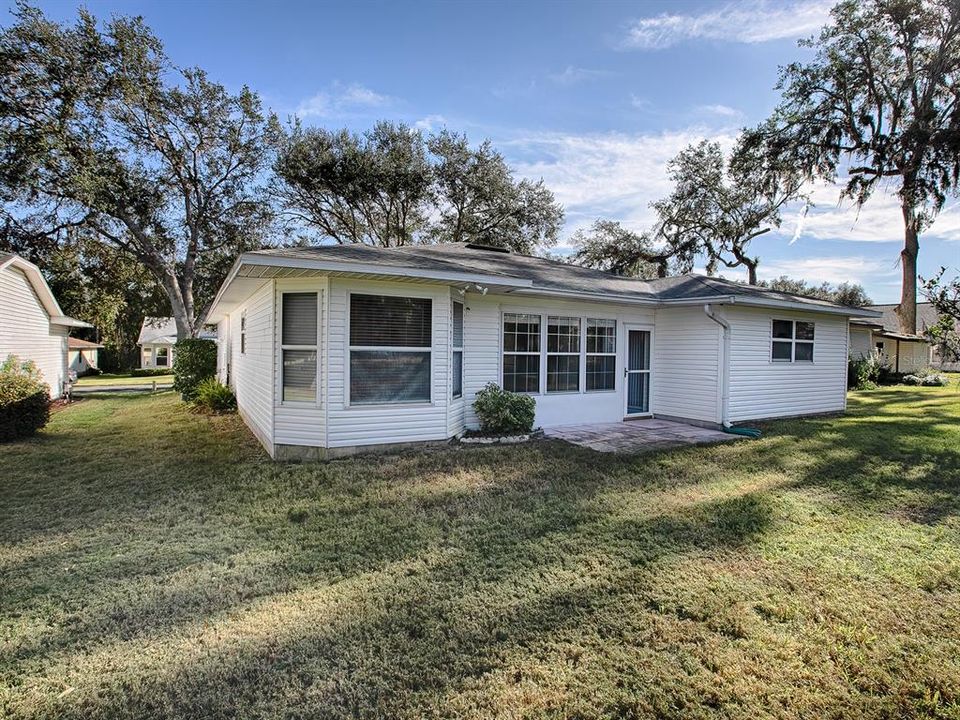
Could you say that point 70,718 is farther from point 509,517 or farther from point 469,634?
point 509,517

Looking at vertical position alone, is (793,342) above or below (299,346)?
above

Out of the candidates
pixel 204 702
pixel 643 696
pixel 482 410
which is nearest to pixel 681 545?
pixel 643 696

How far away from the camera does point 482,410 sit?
820cm

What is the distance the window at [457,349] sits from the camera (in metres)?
7.96

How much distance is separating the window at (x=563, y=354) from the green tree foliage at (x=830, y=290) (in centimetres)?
3936

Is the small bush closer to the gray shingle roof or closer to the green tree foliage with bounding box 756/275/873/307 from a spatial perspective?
the gray shingle roof

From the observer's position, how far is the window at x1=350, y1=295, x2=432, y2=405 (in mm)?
6809

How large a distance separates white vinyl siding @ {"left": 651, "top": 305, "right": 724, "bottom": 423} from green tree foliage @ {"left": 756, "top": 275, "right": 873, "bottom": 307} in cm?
3733

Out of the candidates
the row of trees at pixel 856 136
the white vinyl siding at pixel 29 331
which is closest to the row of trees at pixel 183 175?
the white vinyl siding at pixel 29 331

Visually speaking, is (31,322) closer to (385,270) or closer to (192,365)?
(192,365)

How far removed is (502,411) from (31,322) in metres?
15.0

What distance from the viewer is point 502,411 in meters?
8.12

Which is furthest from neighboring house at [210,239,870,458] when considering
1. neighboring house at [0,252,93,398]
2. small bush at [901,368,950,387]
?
small bush at [901,368,950,387]

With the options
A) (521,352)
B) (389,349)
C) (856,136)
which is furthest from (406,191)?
(856,136)
